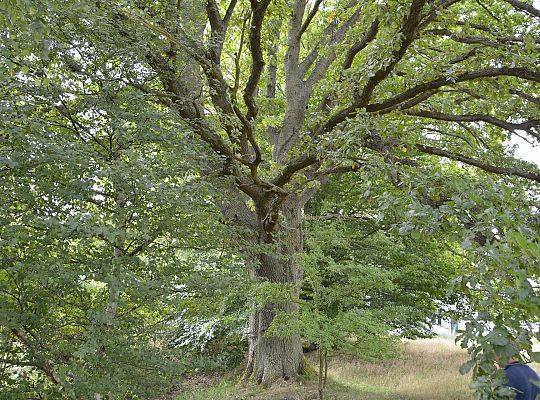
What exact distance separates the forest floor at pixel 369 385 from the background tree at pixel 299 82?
2.16ft

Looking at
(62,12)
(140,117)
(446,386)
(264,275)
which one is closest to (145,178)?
(140,117)

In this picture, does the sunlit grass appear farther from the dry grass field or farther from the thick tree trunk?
the thick tree trunk

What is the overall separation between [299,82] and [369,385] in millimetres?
6630

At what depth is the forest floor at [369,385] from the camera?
9.32m

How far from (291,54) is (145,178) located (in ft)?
20.8

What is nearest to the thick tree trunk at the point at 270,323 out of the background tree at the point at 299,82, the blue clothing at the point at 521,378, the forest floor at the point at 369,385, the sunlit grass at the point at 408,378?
the background tree at the point at 299,82

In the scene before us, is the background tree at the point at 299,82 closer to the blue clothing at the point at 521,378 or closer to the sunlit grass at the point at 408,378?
the blue clothing at the point at 521,378

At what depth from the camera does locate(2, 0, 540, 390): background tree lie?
5746 millimetres

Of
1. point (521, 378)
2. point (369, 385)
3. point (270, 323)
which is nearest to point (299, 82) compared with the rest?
point (270, 323)

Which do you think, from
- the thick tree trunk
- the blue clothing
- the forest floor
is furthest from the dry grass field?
the blue clothing

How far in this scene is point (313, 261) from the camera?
8016 mm

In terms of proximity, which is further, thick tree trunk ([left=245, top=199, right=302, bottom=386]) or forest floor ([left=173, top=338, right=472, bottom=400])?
thick tree trunk ([left=245, top=199, right=302, bottom=386])

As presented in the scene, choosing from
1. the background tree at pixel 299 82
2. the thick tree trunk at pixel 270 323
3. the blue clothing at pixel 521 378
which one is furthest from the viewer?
the thick tree trunk at pixel 270 323

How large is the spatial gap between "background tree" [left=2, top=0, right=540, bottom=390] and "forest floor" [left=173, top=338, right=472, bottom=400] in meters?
0.66
